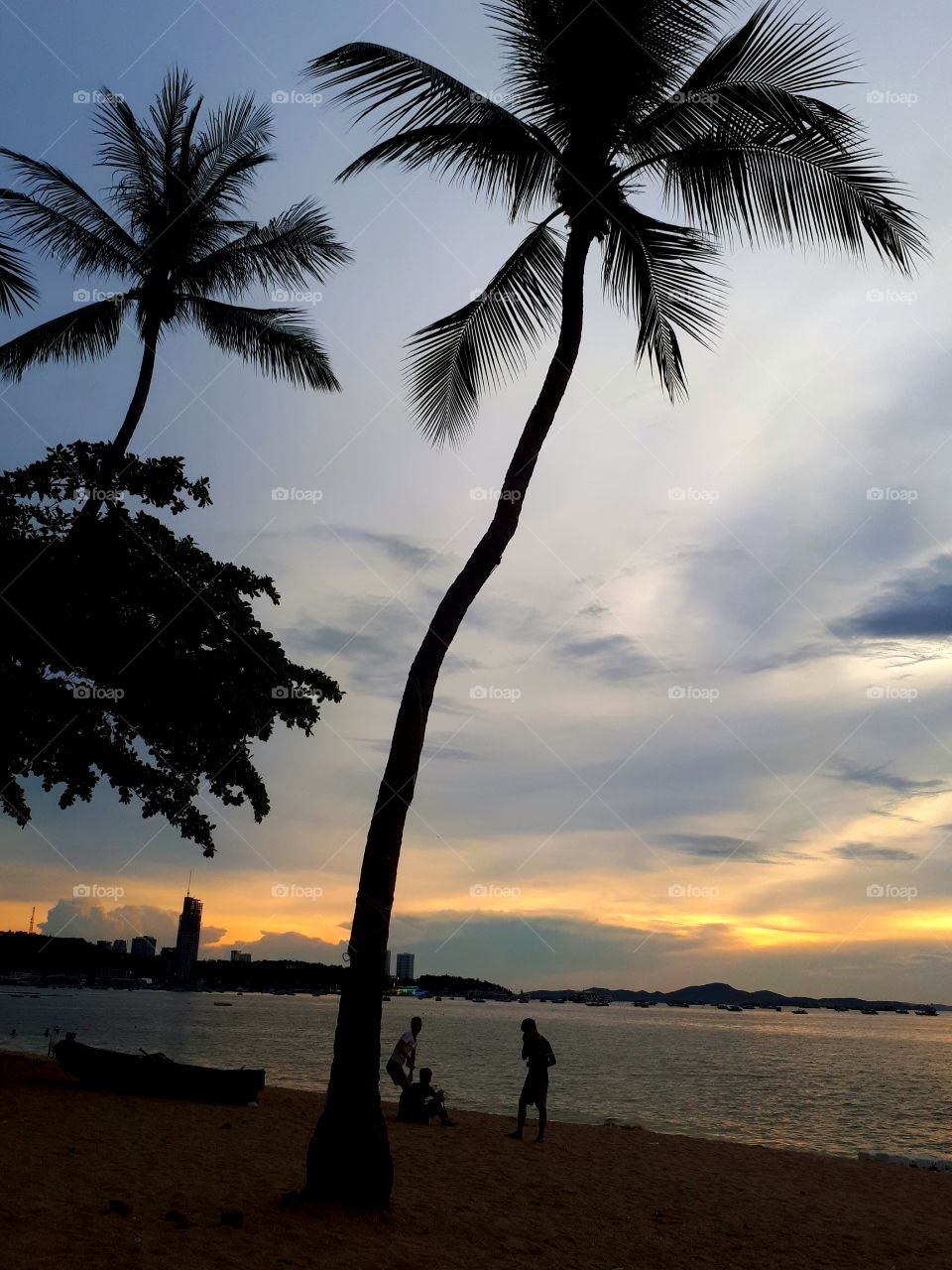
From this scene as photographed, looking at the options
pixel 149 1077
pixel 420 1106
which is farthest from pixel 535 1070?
pixel 149 1077

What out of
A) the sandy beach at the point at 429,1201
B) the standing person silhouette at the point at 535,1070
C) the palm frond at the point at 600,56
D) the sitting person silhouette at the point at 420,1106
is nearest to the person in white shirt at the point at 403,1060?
the sitting person silhouette at the point at 420,1106

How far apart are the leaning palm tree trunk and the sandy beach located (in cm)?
39

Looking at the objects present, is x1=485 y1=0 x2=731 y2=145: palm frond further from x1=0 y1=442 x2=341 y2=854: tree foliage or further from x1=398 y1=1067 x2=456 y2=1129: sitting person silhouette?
x1=398 y1=1067 x2=456 y2=1129: sitting person silhouette

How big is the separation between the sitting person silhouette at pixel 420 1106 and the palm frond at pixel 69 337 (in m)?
14.9

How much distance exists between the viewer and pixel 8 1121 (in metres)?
11.7

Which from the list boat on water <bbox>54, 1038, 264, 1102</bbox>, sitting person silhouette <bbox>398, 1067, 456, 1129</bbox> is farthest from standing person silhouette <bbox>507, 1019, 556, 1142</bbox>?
boat on water <bbox>54, 1038, 264, 1102</bbox>

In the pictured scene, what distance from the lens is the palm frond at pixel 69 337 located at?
58.6ft

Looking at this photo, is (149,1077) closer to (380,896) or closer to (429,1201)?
(429,1201)

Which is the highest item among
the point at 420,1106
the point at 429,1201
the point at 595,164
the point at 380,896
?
the point at 595,164

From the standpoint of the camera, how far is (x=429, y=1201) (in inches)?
367

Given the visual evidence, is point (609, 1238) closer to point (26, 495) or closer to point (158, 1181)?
point (158, 1181)

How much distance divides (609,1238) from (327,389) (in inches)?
592

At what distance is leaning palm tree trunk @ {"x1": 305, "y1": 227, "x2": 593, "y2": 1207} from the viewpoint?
328 inches

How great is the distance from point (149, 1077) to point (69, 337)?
1354cm
